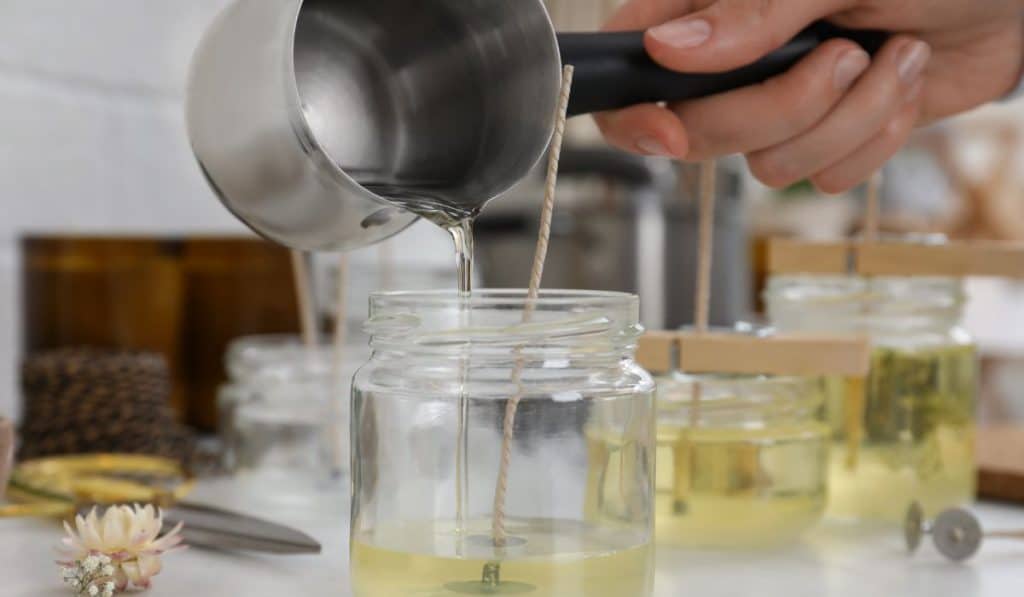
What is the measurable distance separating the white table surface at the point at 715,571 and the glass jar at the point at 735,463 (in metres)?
0.02

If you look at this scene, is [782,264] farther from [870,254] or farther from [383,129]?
[383,129]

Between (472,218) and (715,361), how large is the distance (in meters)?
0.20

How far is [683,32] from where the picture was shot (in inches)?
27.0

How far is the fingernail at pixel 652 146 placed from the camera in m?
0.74

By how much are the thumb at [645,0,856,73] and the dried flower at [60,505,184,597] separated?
0.36 metres

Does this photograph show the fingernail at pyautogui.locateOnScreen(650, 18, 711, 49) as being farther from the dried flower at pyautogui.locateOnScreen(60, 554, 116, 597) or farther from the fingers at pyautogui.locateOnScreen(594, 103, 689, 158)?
the dried flower at pyautogui.locateOnScreen(60, 554, 116, 597)

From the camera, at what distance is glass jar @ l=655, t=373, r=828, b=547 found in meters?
0.72

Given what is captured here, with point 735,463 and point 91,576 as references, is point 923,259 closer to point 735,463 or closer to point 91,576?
point 735,463

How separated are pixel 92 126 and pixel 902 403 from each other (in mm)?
925

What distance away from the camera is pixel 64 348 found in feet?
3.61

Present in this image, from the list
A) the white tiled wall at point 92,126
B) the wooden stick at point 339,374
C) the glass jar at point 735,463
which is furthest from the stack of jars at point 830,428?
the white tiled wall at point 92,126

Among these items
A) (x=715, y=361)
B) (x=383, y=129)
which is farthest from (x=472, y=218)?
(x=715, y=361)

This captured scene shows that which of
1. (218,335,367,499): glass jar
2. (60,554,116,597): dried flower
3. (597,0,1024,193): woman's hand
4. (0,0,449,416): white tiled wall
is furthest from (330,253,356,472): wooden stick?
(0,0,449,416): white tiled wall

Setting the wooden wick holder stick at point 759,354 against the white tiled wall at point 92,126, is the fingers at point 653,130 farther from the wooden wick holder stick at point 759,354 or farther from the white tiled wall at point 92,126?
the white tiled wall at point 92,126
